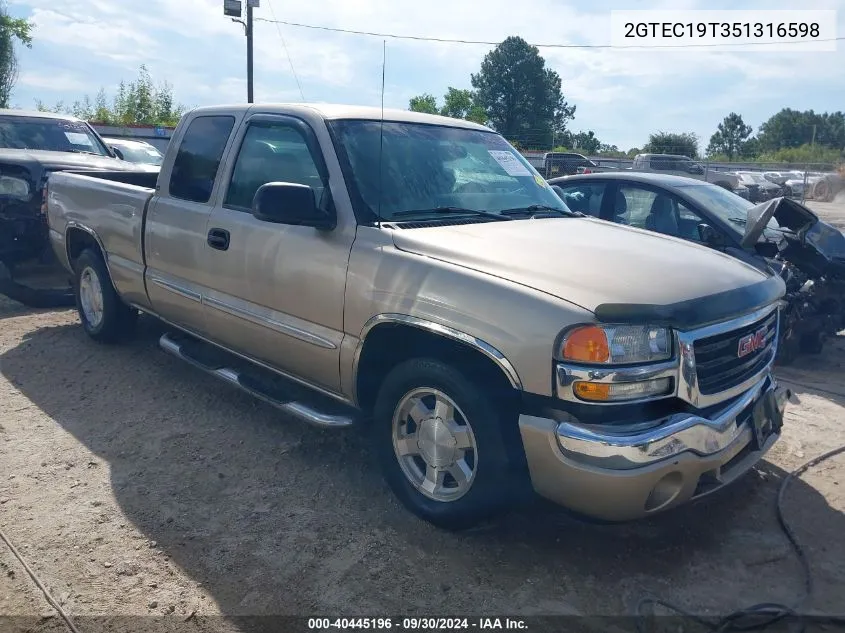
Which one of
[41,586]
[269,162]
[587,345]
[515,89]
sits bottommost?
[41,586]

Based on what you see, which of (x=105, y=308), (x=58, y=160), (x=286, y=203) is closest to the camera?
(x=286, y=203)

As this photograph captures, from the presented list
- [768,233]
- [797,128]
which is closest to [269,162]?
[768,233]

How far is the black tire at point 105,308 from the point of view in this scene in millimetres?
5805

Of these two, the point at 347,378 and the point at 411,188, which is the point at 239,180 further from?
the point at 347,378

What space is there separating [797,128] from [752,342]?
8596 centimetres

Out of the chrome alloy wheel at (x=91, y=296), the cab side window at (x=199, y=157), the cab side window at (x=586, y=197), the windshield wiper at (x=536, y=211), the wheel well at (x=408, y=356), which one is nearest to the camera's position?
the wheel well at (x=408, y=356)

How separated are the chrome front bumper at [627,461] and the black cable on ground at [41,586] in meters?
1.86

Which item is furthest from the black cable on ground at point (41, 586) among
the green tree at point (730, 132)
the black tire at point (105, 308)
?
the green tree at point (730, 132)

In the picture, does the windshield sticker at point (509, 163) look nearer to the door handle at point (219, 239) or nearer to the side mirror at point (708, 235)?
the door handle at point (219, 239)

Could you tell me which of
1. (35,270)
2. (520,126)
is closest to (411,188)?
(35,270)

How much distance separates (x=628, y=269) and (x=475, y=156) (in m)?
1.51

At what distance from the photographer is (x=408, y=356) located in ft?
11.4

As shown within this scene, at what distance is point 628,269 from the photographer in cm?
316

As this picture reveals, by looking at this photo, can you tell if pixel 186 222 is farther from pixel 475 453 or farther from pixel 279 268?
A: pixel 475 453
